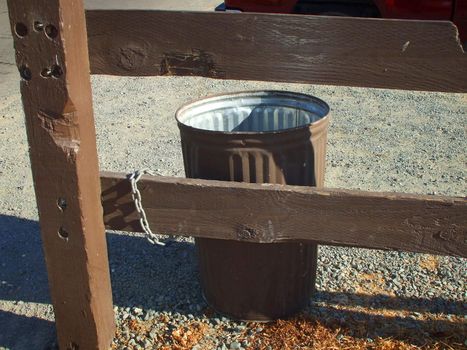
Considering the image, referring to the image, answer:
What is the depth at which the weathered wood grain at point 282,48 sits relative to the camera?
2.53m

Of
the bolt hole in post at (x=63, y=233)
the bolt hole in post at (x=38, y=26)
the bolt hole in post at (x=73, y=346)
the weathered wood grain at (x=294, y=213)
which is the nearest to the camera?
the bolt hole in post at (x=38, y=26)

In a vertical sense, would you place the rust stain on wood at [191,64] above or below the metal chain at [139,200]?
above

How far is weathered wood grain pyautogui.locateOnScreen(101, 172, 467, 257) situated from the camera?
2.48 meters

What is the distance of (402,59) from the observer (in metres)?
2.56

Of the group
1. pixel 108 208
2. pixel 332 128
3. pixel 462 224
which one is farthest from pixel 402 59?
pixel 332 128

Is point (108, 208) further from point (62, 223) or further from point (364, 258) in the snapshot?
point (364, 258)

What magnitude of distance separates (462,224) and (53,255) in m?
1.73

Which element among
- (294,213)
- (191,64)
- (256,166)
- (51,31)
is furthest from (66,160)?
(294,213)

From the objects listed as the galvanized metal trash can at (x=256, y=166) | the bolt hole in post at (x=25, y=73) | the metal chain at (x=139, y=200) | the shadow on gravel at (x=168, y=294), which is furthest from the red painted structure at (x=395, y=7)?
the bolt hole in post at (x=25, y=73)

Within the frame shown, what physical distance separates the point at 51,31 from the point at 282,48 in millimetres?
958

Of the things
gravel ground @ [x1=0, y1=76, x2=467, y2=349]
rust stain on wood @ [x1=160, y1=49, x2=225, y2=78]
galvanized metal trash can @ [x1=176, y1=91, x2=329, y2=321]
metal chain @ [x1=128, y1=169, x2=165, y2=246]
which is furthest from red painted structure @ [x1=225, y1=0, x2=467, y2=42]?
metal chain @ [x1=128, y1=169, x2=165, y2=246]

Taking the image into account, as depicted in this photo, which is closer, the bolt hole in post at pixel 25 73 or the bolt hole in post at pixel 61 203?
the bolt hole in post at pixel 25 73

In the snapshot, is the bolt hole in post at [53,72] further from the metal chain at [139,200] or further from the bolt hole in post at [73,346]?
the bolt hole in post at [73,346]

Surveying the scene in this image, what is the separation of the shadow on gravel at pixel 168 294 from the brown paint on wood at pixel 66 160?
24.3 inches
